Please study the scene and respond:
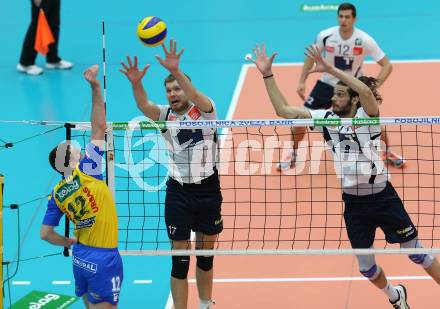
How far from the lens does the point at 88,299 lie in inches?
311

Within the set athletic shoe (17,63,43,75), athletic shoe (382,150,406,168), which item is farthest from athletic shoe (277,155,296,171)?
athletic shoe (17,63,43,75)

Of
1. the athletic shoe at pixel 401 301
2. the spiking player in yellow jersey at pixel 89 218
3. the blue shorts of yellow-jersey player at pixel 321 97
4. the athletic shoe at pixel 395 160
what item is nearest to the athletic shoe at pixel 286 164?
the blue shorts of yellow-jersey player at pixel 321 97

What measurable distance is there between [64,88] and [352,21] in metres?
5.99

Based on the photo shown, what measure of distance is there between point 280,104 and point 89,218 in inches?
86.2

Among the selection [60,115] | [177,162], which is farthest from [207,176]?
[60,115]

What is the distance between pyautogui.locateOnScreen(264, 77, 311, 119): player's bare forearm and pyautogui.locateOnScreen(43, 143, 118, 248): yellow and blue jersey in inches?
70.0

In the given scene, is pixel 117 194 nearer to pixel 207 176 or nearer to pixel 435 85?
pixel 207 176

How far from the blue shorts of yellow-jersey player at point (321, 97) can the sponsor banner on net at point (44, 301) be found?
5.01 m

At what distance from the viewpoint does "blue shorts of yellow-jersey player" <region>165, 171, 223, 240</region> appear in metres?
8.48

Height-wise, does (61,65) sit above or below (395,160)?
above

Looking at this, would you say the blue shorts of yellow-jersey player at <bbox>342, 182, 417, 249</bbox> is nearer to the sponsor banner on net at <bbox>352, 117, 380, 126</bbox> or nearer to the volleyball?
the sponsor banner on net at <bbox>352, 117, 380, 126</bbox>

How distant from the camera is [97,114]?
786cm

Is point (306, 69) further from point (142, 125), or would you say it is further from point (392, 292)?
point (142, 125)

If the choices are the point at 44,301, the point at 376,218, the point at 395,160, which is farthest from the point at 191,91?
the point at 395,160
